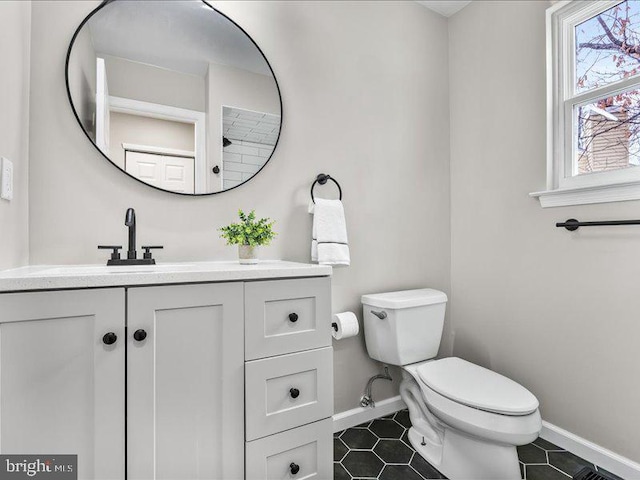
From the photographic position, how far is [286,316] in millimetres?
1195

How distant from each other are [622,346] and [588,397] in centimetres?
30

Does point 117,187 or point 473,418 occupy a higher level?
→ point 117,187

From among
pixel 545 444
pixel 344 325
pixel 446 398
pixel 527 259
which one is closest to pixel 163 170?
pixel 344 325

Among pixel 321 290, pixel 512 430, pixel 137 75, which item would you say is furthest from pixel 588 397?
pixel 137 75

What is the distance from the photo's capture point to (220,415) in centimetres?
107

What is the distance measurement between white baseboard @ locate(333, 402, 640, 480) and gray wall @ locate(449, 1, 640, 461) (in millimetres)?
36

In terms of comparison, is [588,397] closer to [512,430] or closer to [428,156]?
[512,430]

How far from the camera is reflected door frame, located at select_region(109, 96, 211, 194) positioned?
4.52 ft

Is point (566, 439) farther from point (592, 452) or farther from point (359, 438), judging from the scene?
point (359, 438)

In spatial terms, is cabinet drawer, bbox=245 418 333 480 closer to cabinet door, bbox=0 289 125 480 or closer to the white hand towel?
cabinet door, bbox=0 289 125 480

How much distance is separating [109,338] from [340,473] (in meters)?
1.17

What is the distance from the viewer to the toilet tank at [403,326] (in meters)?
1.74

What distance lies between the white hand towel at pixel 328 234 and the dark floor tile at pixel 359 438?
909mm

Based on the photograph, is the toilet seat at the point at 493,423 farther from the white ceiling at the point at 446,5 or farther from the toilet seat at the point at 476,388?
the white ceiling at the point at 446,5
